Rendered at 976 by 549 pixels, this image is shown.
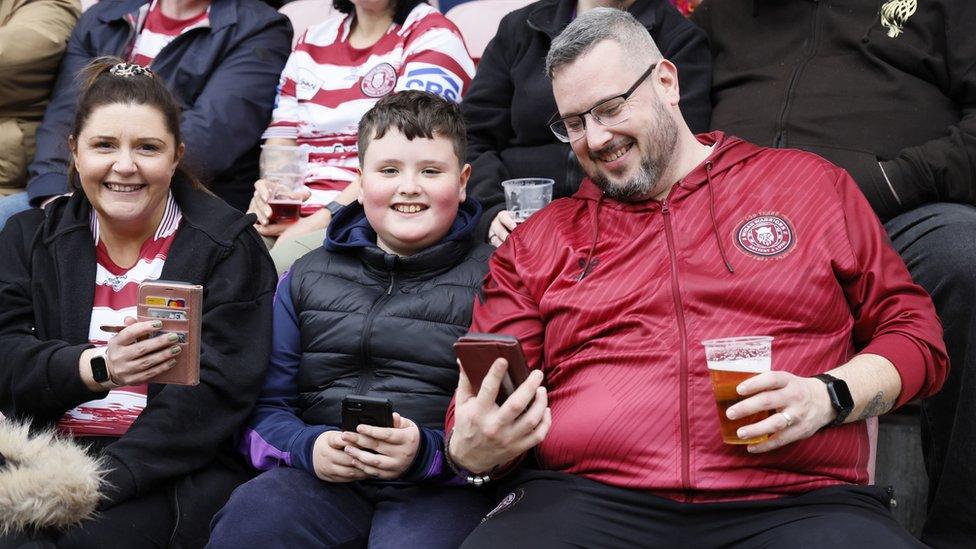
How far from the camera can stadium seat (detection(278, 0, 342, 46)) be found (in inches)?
173

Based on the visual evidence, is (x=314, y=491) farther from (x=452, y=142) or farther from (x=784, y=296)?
(x=784, y=296)

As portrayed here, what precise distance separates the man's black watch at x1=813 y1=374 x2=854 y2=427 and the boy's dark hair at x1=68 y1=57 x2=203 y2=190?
1758mm

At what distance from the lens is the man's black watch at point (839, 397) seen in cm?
206

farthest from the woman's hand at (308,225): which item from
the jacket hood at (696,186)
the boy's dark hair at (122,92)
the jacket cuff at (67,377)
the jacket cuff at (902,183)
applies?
the jacket cuff at (902,183)

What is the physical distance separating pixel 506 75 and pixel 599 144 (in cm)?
112

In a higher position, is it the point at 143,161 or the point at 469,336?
the point at 143,161

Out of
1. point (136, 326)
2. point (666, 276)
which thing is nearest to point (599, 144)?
point (666, 276)

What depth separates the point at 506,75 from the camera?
348cm

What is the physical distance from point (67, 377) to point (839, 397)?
1.72 meters

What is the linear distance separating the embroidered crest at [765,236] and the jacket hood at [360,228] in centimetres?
74

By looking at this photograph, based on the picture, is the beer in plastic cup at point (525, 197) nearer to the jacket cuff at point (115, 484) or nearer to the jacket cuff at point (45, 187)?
the jacket cuff at point (115, 484)

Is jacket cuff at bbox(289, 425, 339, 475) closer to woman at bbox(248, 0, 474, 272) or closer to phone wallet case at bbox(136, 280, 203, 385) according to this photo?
phone wallet case at bbox(136, 280, 203, 385)

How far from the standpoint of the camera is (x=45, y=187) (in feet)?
12.2

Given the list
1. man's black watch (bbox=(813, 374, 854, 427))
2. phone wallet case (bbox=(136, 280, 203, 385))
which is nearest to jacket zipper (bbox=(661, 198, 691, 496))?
man's black watch (bbox=(813, 374, 854, 427))
